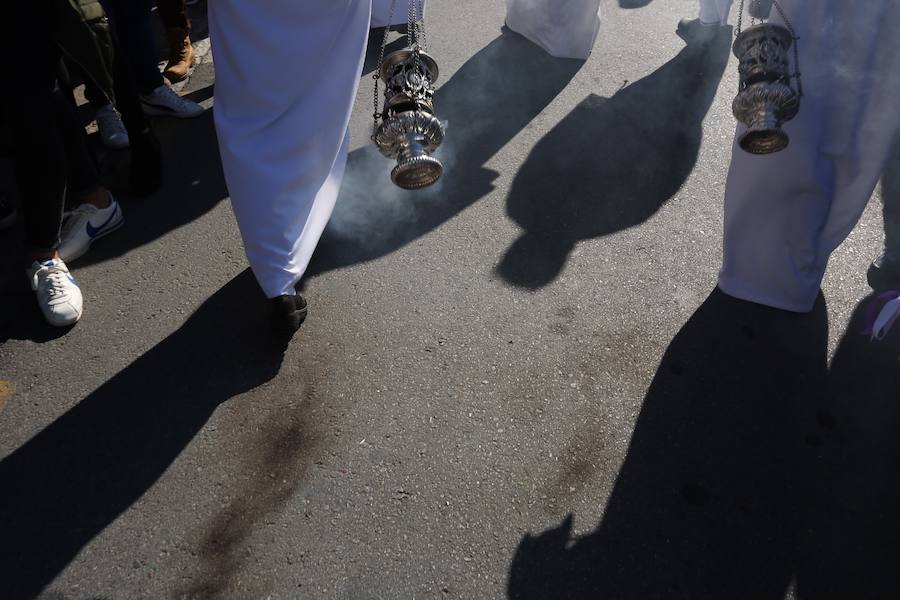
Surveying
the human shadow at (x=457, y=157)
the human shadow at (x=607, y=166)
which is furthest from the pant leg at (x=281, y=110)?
the human shadow at (x=607, y=166)

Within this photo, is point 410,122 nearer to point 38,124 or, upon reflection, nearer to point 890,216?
point 38,124

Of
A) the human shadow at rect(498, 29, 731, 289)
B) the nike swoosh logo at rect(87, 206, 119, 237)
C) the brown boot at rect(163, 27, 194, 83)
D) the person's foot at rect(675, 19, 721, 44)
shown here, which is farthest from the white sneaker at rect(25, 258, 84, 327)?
the person's foot at rect(675, 19, 721, 44)

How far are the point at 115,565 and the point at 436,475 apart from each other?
947 millimetres

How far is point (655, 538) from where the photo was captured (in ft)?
6.44

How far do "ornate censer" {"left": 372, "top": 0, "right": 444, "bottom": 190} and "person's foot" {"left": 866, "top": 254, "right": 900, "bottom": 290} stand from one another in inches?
70.8

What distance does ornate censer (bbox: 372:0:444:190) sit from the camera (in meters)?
2.13

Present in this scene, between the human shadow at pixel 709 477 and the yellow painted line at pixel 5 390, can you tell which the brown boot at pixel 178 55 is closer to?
the yellow painted line at pixel 5 390

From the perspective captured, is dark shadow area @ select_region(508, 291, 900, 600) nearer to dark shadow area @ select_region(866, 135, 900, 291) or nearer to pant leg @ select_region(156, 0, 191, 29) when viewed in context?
dark shadow area @ select_region(866, 135, 900, 291)

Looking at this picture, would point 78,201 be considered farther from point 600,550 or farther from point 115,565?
point 600,550

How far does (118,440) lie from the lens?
89.7 inches

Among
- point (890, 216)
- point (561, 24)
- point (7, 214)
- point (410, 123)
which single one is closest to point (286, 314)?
point (410, 123)

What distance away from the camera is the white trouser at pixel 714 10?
4.32 metres

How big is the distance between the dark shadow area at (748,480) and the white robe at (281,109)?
4.07 ft

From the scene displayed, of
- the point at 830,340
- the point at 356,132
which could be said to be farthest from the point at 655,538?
the point at 356,132
